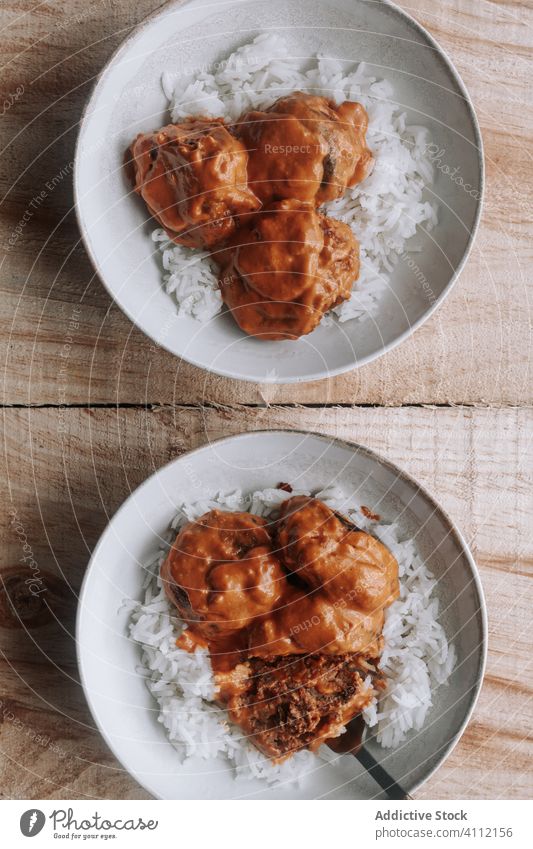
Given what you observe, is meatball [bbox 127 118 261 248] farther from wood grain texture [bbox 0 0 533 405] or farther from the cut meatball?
the cut meatball

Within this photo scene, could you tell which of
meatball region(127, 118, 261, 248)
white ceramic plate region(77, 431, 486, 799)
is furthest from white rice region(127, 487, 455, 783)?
meatball region(127, 118, 261, 248)

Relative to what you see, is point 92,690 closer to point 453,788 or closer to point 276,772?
point 276,772

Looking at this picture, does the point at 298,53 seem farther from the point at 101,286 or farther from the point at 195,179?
the point at 101,286

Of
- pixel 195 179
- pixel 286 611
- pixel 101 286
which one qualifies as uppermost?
pixel 195 179

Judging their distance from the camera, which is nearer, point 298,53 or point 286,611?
point 286,611

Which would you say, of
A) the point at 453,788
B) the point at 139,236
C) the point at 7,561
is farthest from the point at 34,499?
the point at 453,788
